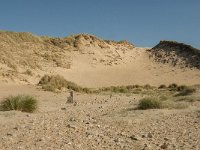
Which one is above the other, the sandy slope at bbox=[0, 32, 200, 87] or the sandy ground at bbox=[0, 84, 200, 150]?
the sandy slope at bbox=[0, 32, 200, 87]

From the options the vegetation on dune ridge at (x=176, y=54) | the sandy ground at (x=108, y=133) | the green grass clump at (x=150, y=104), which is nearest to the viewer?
the sandy ground at (x=108, y=133)

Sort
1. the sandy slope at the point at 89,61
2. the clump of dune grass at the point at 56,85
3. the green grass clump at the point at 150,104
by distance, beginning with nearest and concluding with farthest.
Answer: the green grass clump at the point at 150,104, the clump of dune grass at the point at 56,85, the sandy slope at the point at 89,61

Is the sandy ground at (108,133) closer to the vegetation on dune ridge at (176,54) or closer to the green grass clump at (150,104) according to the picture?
the green grass clump at (150,104)

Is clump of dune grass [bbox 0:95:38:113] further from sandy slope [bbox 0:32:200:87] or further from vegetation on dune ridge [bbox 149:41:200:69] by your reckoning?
vegetation on dune ridge [bbox 149:41:200:69]

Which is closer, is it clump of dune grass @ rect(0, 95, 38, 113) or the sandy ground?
the sandy ground

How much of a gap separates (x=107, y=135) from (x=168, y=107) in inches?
312

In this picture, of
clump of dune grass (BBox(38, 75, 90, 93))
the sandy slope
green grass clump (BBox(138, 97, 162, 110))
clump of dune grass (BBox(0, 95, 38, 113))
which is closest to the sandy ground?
clump of dune grass (BBox(0, 95, 38, 113))

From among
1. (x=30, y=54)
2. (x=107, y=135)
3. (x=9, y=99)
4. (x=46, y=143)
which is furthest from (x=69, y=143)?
(x=30, y=54)

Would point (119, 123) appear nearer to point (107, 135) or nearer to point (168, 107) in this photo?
point (107, 135)

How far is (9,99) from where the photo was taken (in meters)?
20.3

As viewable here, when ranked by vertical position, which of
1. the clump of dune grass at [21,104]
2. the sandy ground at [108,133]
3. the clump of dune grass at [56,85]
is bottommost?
the sandy ground at [108,133]

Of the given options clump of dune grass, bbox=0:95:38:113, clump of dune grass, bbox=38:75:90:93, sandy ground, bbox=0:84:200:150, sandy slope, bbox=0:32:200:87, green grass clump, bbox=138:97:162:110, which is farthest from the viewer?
sandy slope, bbox=0:32:200:87

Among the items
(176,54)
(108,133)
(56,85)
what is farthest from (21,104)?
(176,54)

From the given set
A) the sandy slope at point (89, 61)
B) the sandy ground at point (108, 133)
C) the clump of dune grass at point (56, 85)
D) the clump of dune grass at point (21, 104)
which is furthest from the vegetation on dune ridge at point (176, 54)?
the sandy ground at point (108, 133)
